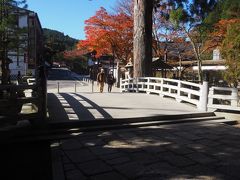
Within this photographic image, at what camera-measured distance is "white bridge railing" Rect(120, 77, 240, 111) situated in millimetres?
11305

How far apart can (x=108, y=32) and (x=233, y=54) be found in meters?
20.3

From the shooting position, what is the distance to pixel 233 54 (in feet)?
44.2

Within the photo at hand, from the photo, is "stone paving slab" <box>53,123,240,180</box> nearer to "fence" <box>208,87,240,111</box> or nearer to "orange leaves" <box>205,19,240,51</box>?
"fence" <box>208,87,240,111</box>

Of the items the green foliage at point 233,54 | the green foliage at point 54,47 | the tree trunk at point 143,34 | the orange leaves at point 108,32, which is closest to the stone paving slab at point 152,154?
the green foliage at point 233,54

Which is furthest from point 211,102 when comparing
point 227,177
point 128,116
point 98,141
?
point 227,177

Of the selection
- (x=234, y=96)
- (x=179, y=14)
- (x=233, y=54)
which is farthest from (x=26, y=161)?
(x=179, y=14)

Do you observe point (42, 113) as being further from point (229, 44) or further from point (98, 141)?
point (229, 44)

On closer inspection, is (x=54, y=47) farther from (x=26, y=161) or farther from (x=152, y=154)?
(x=152, y=154)

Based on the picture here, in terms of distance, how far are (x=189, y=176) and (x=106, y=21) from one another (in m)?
28.1

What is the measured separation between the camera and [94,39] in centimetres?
3372

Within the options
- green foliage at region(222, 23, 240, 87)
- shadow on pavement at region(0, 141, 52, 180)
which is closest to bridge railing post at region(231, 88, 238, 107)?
green foliage at region(222, 23, 240, 87)

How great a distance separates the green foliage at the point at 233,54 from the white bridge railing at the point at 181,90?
5.07ft

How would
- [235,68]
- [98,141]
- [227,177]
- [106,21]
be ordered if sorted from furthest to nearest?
1. [106,21]
2. [235,68]
3. [98,141]
4. [227,177]

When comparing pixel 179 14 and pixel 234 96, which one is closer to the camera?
pixel 234 96
